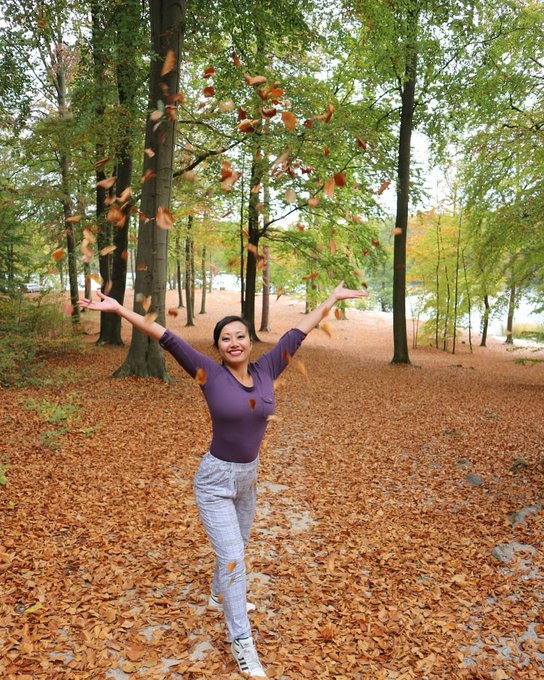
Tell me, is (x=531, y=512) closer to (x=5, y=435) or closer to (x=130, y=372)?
(x=5, y=435)

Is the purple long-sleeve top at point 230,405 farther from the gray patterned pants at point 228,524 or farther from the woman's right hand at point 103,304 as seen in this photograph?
the woman's right hand at point 103,304

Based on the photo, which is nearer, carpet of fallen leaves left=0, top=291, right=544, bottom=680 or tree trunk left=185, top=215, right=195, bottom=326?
carpet of fallen leaves left=0, top=291, right=544, bottom=680

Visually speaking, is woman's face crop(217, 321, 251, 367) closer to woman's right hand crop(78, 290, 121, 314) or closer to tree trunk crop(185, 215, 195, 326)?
woman's right hand crop(78, 290, 121, 314)

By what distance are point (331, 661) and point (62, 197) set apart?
14707 mm

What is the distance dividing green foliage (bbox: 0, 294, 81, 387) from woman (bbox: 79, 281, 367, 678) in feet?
24.4

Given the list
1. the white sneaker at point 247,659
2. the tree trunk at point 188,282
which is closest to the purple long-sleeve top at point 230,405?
the white sneaker at point 247,659

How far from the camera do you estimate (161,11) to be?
372 inches

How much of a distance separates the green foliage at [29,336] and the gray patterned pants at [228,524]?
7.52 meters

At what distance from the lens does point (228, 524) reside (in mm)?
2895

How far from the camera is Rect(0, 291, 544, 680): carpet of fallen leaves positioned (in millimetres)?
3139

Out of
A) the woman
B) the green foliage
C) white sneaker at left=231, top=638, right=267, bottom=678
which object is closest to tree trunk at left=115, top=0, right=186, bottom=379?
the green foliage

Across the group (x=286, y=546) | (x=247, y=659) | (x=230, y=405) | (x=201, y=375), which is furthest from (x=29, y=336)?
(x=247, y=659)

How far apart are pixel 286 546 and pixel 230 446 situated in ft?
7.27

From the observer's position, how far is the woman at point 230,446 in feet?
9.39
